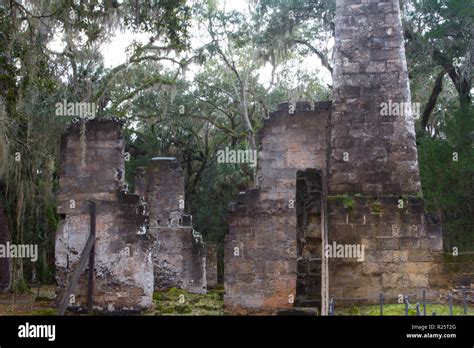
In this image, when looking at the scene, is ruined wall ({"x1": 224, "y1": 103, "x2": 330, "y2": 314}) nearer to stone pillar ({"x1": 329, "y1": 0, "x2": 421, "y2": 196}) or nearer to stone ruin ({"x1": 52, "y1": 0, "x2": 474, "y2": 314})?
stone ruin ({"x1": 52, "y1": 0, "x2": 474, "y2": 314})

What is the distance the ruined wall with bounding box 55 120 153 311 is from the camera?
46.0ft

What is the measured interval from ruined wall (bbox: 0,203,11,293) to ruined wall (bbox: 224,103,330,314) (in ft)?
34.2

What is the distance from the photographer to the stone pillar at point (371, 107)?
1127 centimetres

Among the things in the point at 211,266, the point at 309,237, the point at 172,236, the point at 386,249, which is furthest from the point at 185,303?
the point at 309,237

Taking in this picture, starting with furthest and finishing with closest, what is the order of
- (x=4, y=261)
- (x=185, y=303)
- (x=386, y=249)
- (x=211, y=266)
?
1. (x=4, y=261)
2. (x=211, y=266)
3. (x=185, y=303)
4. (x=386, y=249)

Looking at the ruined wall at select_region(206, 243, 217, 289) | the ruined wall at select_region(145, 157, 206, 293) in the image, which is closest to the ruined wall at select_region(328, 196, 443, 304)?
the ruined wall at select_region(145, 157, 206, 293)

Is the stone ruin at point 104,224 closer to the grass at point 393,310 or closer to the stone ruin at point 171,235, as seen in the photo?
the stone ruin at point 171,235

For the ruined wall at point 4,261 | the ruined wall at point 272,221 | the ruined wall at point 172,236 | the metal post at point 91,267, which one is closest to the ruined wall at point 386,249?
the ruined wall at point 272,221

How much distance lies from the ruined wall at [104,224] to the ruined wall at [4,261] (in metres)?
8.92

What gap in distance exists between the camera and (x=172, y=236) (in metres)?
18.2

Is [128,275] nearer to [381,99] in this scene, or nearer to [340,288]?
[340,288]

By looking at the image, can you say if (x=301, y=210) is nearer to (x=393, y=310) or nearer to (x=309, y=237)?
(x=309, y=237)

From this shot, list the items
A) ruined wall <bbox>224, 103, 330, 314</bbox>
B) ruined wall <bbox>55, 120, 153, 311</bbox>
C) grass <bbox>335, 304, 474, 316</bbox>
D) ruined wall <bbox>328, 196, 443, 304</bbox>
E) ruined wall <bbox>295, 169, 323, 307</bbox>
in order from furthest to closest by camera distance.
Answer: ruined wall <bbox>224, 103, 330, 314</bbox>
ruined wall <bbox>55, 120, 153, 311</bbox>
ruined wall <bbox>328, 196, 443, 304</bbox>
grass <bbox>335, 304, 474, 316</bbox>
ruined wall <bbox>295, 169, 323, 307</bbox>

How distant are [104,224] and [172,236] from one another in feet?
14.0
